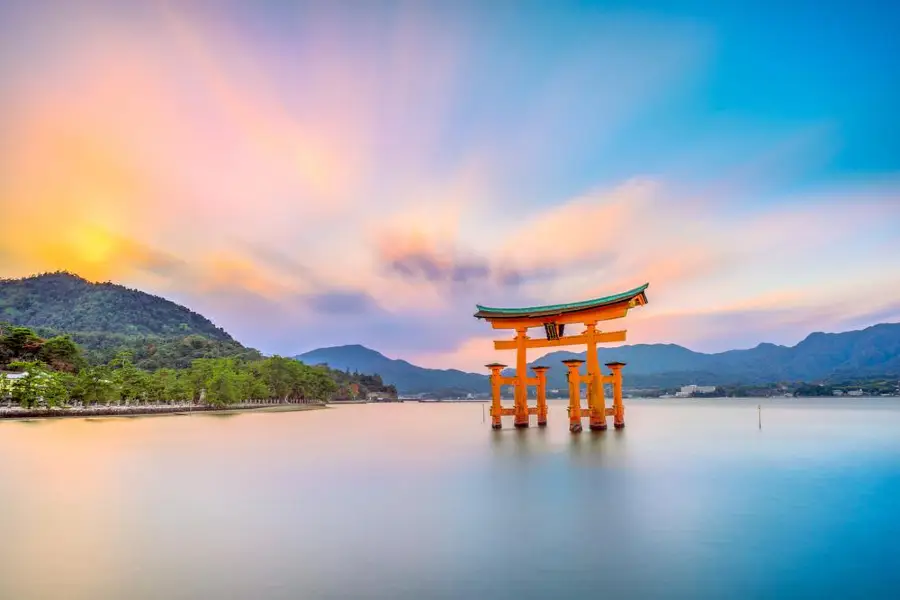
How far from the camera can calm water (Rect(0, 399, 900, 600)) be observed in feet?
20.9

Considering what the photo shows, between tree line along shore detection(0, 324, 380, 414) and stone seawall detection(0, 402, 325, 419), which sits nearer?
stone seawall detection(0, 402, 325, 419)

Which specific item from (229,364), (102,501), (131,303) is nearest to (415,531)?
(102,501)

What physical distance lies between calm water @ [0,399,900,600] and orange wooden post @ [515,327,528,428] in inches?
299

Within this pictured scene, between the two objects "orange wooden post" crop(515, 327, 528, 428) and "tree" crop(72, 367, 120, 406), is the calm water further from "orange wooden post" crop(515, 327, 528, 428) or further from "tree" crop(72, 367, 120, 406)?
"tree" crop(72, 367, 120, 406)

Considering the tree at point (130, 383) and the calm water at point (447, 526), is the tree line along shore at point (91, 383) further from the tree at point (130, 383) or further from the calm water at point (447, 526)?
the calm water at point (447, 526)

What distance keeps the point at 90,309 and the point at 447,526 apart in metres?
148

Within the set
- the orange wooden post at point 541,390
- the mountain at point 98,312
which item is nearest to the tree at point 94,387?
the orange wooden post at point 541,390

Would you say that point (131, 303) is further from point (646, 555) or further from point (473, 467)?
point (646, 555)

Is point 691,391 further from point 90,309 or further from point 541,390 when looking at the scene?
point 90,309

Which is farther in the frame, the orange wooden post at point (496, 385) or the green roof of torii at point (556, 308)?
the orange wooden post at point (496, 385)

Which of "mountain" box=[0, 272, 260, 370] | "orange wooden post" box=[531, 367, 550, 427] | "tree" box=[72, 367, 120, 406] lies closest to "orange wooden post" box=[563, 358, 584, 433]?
"orange wooden post" box=[531, 367, 550, 427]

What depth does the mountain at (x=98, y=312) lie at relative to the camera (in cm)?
11931

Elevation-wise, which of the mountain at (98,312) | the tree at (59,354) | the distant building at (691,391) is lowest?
the distant building at (691,391)

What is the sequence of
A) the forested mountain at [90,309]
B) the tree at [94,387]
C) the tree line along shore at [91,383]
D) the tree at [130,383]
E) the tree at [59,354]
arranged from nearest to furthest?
the tree line along shore at [91,383] < the tree at [94,387] < the tree at [130,383] < the tree at [59,354] < the forested mountain at [90,309]
